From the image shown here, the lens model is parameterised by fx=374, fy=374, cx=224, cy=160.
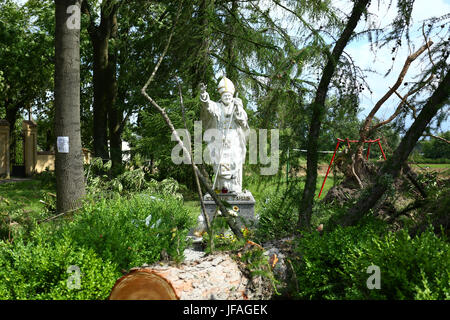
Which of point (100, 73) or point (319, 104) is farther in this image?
point (100, 73)

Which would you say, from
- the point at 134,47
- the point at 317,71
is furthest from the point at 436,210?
the point at 134,47

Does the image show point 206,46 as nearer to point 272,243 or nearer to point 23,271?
point 272,243

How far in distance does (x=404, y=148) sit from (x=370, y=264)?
124cm

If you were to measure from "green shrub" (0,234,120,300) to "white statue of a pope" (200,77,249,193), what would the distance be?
396 cm

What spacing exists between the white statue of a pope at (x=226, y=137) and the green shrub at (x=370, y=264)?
3582 millimetres

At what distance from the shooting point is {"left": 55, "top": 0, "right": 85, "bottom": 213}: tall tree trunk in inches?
242

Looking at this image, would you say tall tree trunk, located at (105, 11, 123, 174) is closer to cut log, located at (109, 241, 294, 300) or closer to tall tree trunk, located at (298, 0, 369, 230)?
tall tree trunk, located at (298, 0, 369, 230)

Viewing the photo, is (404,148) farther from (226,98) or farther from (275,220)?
(226,98)

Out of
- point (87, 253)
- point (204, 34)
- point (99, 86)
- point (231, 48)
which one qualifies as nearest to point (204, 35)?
point (204, 34)

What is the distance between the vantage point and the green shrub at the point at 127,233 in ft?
11.5

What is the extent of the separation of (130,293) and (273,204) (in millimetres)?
3762

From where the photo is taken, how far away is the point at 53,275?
3115 millimetres

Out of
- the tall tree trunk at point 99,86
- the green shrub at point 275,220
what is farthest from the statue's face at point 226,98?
the tall tree trunk at point 99,86

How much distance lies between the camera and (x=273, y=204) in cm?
616
